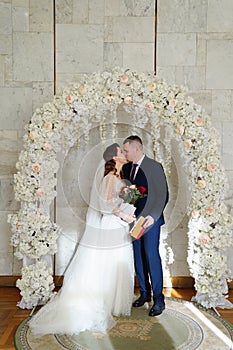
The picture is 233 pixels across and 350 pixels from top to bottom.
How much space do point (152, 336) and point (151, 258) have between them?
687 millimetres

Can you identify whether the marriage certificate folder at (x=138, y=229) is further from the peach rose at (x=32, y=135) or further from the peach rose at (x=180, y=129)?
the peach rose at (x=32, y=135)

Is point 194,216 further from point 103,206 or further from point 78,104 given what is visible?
point 78,104

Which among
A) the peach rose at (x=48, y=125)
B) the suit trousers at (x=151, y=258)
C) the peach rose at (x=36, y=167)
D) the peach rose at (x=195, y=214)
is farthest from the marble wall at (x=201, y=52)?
the peach rose at (x=36, y=167)

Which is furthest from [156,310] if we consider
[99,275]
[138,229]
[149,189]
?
[149,189]

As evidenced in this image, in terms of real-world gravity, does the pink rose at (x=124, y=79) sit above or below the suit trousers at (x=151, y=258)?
above

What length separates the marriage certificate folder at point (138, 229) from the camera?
13.9 ft

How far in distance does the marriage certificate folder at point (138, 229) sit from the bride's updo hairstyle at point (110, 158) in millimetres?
453

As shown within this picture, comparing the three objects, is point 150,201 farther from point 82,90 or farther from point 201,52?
point 201,52

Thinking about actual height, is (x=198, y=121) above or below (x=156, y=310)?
above

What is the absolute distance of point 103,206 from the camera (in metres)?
4.22

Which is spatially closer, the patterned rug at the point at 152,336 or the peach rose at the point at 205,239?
the patterned rug at the point at 152,336

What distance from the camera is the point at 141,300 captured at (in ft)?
14.6

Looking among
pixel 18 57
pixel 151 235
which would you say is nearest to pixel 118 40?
pixel 18 57

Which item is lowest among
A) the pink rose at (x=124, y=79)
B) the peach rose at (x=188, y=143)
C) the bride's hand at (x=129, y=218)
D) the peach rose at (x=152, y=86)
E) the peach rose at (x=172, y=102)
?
the bride's hand at (x=129, y=218)
